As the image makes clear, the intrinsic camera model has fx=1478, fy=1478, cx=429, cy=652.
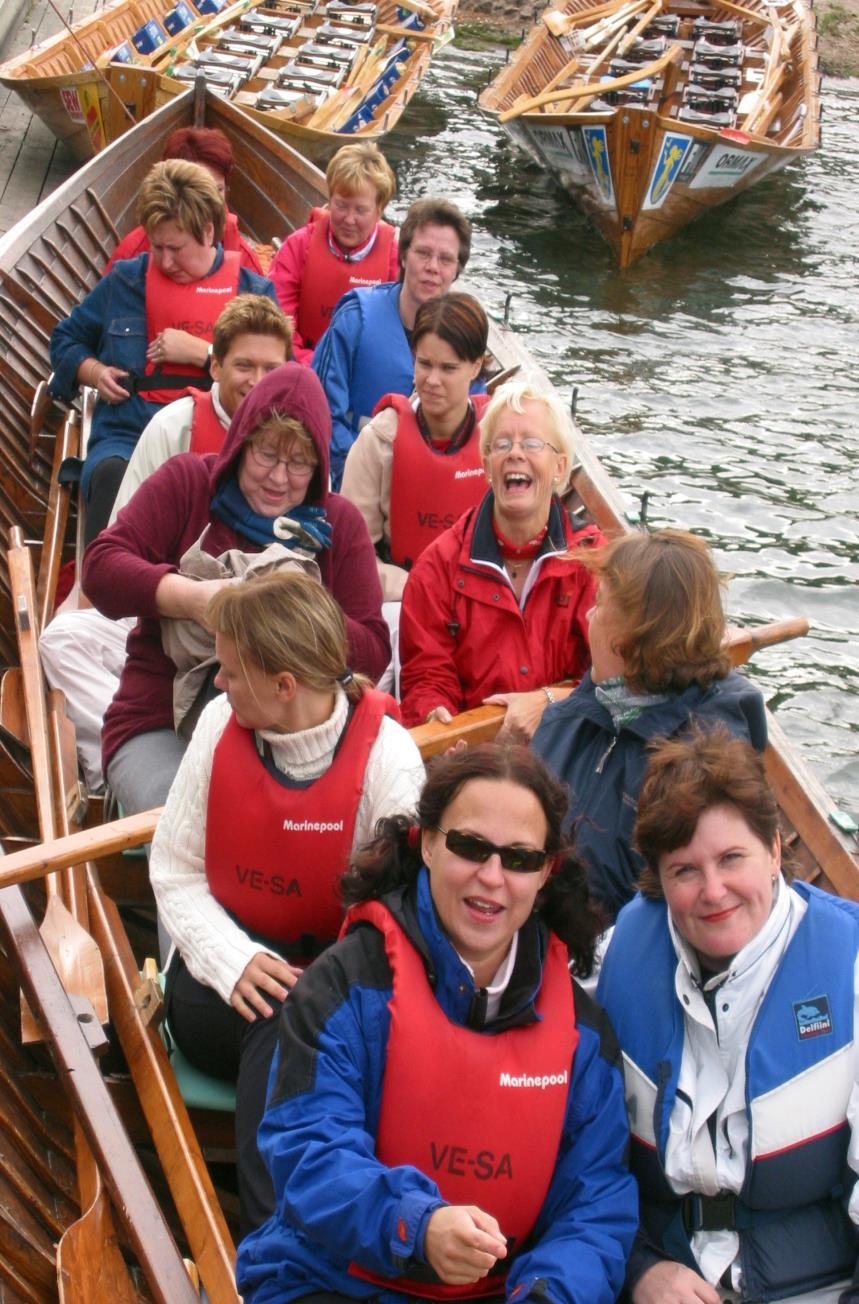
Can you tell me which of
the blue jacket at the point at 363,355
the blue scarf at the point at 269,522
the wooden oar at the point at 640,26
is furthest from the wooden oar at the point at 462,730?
the wooden oar at the point at 640,26

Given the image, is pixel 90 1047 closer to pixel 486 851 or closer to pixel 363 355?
pixel 486 851

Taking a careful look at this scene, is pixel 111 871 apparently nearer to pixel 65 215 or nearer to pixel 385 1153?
pixel 385 1153

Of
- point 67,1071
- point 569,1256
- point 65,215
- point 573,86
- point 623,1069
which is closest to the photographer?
point 569,1256

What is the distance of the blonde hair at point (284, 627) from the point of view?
2.34 meters

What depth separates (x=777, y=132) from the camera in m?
13.9

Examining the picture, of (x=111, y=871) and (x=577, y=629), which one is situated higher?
(x=577, y=629)

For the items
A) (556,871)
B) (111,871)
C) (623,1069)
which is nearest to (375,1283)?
(623,1069)

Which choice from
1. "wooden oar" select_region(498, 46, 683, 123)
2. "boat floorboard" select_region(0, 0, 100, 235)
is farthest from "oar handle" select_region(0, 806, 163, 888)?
"wooden oar" select_region(498, 46, 683, 123)

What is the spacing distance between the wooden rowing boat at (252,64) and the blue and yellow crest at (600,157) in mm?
1610

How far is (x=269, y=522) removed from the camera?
3146mm

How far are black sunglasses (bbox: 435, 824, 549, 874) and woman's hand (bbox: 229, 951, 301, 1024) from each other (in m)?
0.52

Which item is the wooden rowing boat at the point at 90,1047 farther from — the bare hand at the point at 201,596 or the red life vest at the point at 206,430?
the red life vest at the point at 206,430

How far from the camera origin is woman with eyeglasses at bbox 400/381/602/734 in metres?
3.23

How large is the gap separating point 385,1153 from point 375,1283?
0.16 meters
